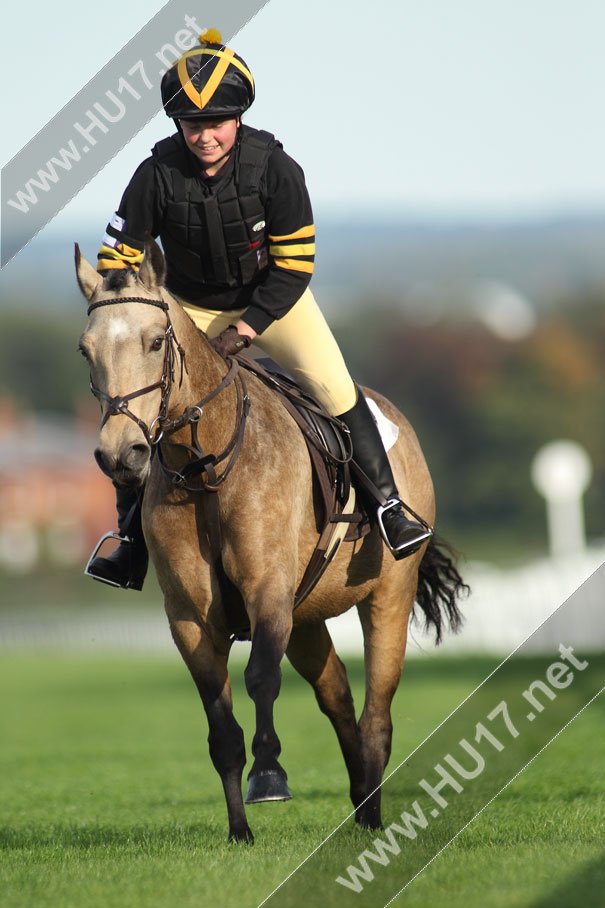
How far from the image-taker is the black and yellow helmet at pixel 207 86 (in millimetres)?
7137

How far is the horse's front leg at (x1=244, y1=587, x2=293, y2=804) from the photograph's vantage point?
6.62 meters

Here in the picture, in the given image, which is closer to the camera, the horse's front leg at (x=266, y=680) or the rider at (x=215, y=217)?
the horse's front leg at (x=266, y=680)

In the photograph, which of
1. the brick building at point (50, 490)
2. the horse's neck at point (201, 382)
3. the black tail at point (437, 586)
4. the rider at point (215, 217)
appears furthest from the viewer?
the brick building at point (50, 490)

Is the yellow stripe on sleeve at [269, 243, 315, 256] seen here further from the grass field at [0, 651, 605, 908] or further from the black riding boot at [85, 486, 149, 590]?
the grass field at [0, 651, 605, 908]

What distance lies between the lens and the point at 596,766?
1092 centimetres

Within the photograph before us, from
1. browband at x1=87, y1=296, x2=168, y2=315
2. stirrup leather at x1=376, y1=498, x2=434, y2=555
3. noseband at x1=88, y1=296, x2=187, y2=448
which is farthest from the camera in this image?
stirrup leather at x1=376, y1=498, x2=434, y2=555

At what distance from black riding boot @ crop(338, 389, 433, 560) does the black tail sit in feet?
4.01

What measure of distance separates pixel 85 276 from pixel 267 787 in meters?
2.41

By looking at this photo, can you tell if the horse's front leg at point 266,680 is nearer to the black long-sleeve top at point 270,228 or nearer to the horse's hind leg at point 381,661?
the black long-sleeve top at point 270,228

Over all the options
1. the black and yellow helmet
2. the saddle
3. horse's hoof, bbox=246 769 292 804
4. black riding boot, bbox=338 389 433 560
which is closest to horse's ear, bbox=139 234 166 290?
the black and yellow helmet

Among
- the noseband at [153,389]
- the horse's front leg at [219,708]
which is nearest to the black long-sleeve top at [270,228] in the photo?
the noseband at [153,389]

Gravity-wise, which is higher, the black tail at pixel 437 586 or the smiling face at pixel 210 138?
the smiling face at pixel 210 138

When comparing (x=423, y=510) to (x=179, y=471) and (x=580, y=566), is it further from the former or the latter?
(x=580, y=566)

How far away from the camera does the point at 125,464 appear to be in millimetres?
6383
